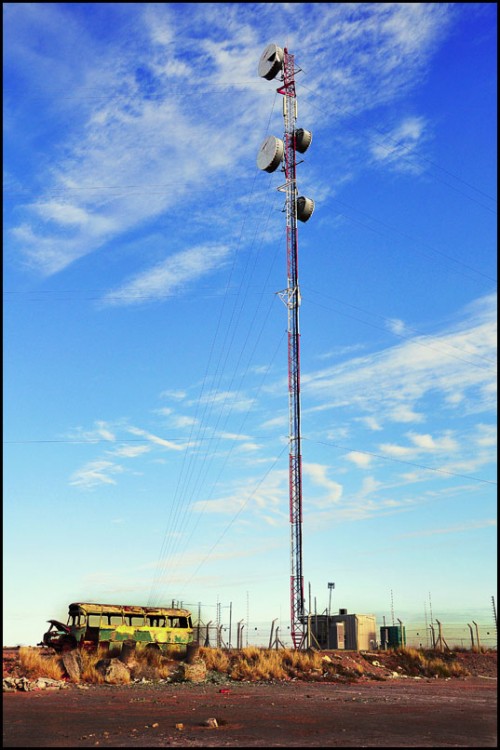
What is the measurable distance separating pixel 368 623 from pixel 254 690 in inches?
862

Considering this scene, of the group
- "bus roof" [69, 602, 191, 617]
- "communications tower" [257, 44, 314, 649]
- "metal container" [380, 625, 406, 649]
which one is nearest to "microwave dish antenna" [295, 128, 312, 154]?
"communications tower" [257, 44, 314, 649]

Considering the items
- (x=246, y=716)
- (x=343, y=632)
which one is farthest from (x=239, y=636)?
(x=246, y=716)

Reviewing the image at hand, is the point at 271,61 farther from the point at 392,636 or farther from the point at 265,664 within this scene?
the point at 392,636

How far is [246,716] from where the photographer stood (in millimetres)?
17922

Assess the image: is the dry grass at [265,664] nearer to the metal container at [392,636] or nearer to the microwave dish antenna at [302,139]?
the metal container at [392,636]

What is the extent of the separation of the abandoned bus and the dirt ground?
485 cm

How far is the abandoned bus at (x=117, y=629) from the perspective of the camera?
3072 centimetres

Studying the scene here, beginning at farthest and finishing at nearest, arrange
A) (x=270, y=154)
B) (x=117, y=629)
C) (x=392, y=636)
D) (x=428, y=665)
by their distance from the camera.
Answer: (x=392, y=636) < (x=270, y=154) < (x=428, y=665) < (x=117, y=629)

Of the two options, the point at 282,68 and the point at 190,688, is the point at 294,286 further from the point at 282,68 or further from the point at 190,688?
the point at 190,688

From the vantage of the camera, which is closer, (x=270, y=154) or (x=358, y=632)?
(x=270, y=154)

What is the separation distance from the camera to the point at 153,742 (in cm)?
1362

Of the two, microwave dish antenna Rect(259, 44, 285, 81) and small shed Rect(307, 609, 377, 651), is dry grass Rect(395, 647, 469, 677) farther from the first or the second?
microwave dish antenna Rect(259, 44, 285, 81)

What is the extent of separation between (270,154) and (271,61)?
6074mm

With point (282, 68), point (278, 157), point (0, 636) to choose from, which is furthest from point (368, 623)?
point (0, 636)
